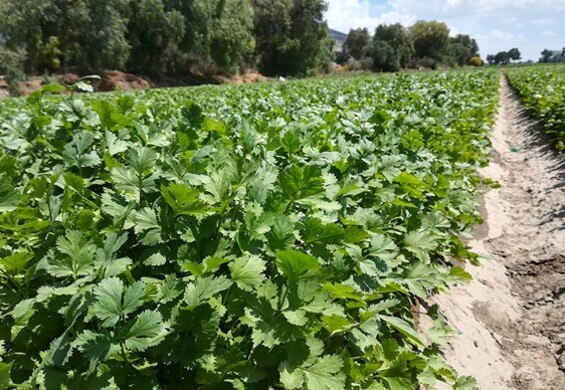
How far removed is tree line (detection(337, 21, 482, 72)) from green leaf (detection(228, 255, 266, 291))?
80.2 m

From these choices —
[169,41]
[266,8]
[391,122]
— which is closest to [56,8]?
[169,41]

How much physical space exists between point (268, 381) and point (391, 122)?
3.13 meters

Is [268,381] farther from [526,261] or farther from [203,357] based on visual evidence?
[526,261]

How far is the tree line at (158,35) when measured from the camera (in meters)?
40.8

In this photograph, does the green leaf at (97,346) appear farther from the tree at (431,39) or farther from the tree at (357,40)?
the tree at (357,40)

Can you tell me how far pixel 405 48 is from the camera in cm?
8356

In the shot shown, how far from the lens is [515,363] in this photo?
3.73 meters

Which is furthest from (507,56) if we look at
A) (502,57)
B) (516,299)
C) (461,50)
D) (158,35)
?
(516,299)

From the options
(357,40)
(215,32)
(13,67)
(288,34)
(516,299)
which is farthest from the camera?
(357,40)

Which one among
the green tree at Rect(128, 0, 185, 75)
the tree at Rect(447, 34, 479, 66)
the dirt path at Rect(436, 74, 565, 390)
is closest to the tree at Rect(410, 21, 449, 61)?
the tree at Rect(447, 34, 479, 66)

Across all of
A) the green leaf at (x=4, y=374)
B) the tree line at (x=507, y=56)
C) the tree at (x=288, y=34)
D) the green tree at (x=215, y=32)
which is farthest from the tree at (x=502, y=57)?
the green leaf at (x=4, y=374)

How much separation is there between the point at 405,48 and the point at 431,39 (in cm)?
1758

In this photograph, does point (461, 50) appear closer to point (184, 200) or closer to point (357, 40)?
point (357, 40)

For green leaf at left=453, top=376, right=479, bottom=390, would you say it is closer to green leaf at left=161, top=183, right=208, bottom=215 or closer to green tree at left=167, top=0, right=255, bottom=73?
green leaf at left=161, top=183, right=208, bottom=215
